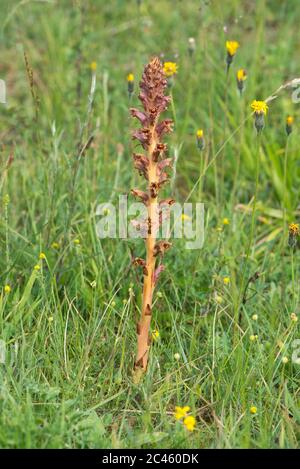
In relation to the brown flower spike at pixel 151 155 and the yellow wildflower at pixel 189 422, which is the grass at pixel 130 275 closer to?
the yellow wildflower at pixel 189 422

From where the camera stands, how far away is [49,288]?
342 cm

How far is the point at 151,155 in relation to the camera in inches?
108

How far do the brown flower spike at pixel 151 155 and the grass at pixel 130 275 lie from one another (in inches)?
10.8

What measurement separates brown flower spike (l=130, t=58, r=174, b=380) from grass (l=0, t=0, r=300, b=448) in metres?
0.27

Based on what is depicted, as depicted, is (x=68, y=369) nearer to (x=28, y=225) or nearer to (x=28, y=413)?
(x=28, y=413)

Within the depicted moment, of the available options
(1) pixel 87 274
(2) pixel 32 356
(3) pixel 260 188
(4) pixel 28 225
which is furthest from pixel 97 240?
(3) pixel 260 188

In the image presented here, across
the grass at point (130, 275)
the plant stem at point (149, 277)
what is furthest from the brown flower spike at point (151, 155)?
the grass at point (130, 275)

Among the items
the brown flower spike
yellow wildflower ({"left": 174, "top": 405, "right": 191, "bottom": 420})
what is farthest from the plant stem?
yellow wildflower ({"left": 174, "top": 405, "right": 191, "bottom": 420})

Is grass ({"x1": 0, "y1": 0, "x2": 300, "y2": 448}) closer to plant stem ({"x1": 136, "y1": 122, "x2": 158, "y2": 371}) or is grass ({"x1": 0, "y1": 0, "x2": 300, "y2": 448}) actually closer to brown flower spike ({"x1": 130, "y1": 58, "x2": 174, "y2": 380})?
plant stem ({"x1": 136, "y1": 122, "x2": 158, "y2": 371})

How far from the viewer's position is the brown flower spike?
2705 mm

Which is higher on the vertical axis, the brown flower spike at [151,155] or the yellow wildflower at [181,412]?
the brown flower spike at [151,155]

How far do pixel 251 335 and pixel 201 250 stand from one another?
1.56 ft

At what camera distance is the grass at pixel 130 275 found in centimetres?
275

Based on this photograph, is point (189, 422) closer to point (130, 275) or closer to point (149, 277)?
point (149, 277)
